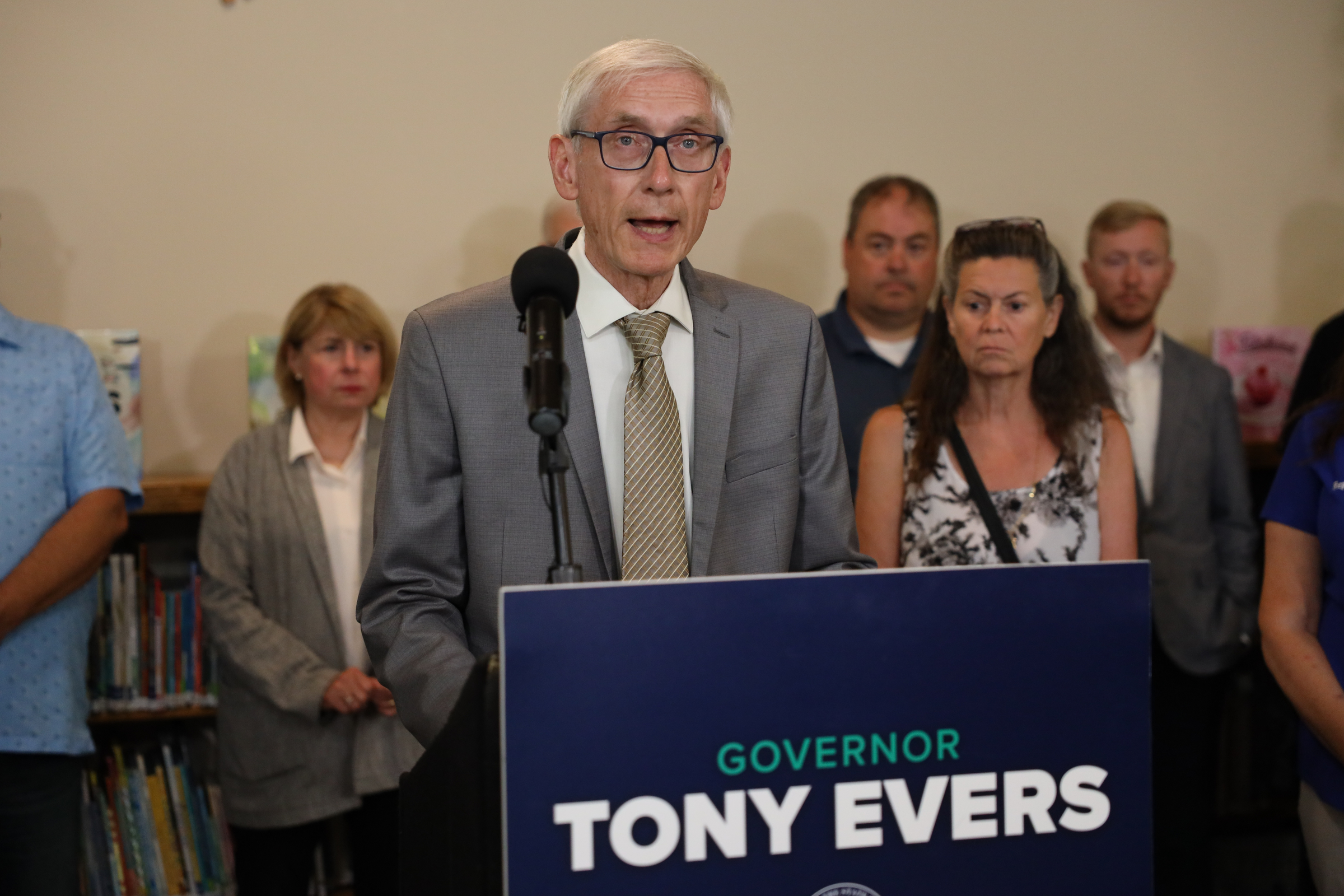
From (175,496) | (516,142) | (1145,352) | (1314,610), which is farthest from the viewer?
(516,142)

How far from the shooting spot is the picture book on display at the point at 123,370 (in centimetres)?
322

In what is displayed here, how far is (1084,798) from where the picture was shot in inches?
42.4

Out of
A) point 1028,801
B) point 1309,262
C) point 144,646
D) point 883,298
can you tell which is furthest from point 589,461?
point 1309,262

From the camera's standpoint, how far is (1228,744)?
3.92 m

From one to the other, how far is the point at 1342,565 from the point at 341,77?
2.88m

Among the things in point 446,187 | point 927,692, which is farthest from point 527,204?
point 927,692

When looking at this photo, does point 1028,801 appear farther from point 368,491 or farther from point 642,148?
point 368,491

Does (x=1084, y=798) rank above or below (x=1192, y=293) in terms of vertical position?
below

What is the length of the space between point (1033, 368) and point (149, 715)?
2.41 m

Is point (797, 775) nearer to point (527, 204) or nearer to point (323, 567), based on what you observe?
point (323, 567)

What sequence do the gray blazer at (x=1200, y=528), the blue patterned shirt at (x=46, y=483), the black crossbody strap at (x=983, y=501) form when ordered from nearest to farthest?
the black crossbody strap at (x=983, y=501) → the blue patterned shirt at (x=46, y=483) → the gray blazer at (x=1200, y=528)

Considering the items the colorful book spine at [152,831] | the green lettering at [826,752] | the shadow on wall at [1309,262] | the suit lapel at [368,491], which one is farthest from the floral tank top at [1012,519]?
the shadow on wall at [1309,262]

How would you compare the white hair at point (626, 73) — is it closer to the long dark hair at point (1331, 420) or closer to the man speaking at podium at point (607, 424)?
the man speaking at podium at point (607, 424)

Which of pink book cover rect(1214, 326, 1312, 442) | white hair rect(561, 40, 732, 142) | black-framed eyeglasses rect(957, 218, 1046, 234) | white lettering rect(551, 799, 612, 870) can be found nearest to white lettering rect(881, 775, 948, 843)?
white lettering rect(551, 799, 612, 870)
